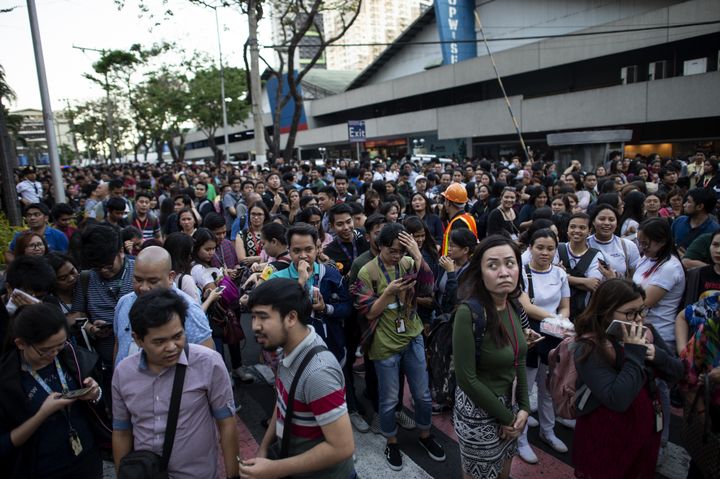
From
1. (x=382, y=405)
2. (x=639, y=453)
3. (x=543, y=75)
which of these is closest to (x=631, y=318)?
(x=639, y=453)

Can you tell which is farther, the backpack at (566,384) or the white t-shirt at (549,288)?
the white t-shirt at (549,288)

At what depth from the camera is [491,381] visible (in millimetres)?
2590

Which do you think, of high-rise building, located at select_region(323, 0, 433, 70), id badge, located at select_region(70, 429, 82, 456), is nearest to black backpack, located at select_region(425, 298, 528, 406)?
id badge, located at select_region(70, 429, 82, 456)

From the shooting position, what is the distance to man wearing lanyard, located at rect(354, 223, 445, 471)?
3.49m

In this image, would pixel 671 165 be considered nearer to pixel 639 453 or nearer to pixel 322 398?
pixel 639 453

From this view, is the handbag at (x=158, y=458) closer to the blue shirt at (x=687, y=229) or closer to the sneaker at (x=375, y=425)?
the sneaker at (x=375, y=425)

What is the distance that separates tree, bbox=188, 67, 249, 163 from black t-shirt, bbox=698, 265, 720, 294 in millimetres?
33253

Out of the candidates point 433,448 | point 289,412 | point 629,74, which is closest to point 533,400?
point 433,448

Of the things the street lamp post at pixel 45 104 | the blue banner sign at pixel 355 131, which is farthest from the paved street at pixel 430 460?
the blue banner sign at pixel 355 131

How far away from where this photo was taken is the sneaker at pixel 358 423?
406cm

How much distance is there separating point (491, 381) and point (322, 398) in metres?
1.16

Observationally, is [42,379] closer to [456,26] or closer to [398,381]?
[398,381]

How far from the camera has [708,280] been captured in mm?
3340

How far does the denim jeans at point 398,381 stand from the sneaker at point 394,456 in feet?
0.32
